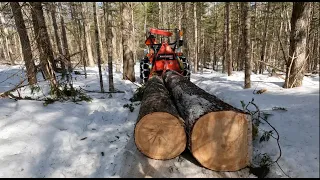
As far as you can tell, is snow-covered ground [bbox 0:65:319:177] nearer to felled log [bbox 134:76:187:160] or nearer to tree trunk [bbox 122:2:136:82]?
felled log [bbox 134:76:187:160]

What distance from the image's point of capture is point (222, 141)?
3.78 metres

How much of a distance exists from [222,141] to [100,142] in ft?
7.99

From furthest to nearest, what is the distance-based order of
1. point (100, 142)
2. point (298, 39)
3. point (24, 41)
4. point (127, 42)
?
1. point (127, 42)
2. point (24, 41)
3. point (298, 39)
4. point (100, 142)

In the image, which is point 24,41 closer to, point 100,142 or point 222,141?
point 100,142

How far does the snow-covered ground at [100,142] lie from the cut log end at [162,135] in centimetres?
18

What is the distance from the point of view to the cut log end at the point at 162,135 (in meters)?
4.04

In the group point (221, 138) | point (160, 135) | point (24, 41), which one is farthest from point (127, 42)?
point (221, 138)

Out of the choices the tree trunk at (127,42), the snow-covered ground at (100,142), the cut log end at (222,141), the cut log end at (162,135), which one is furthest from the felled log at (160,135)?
the tree trunk at (127,42)

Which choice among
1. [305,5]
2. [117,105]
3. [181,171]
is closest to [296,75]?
[305,5]

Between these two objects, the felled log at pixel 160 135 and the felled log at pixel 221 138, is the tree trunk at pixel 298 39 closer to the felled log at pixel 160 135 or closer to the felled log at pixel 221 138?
the felled log at pixel 221 138

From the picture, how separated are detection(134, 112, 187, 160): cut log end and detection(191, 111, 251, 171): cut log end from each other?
0.30m

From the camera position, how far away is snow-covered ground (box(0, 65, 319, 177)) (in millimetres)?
3386

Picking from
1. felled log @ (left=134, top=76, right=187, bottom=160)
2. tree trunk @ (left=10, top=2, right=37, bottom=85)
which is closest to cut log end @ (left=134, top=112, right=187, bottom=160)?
felled log @ (left=134, top=76, right=187, bottom=160)

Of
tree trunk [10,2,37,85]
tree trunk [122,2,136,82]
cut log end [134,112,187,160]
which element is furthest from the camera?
tree trunk [122,2,136,82]
